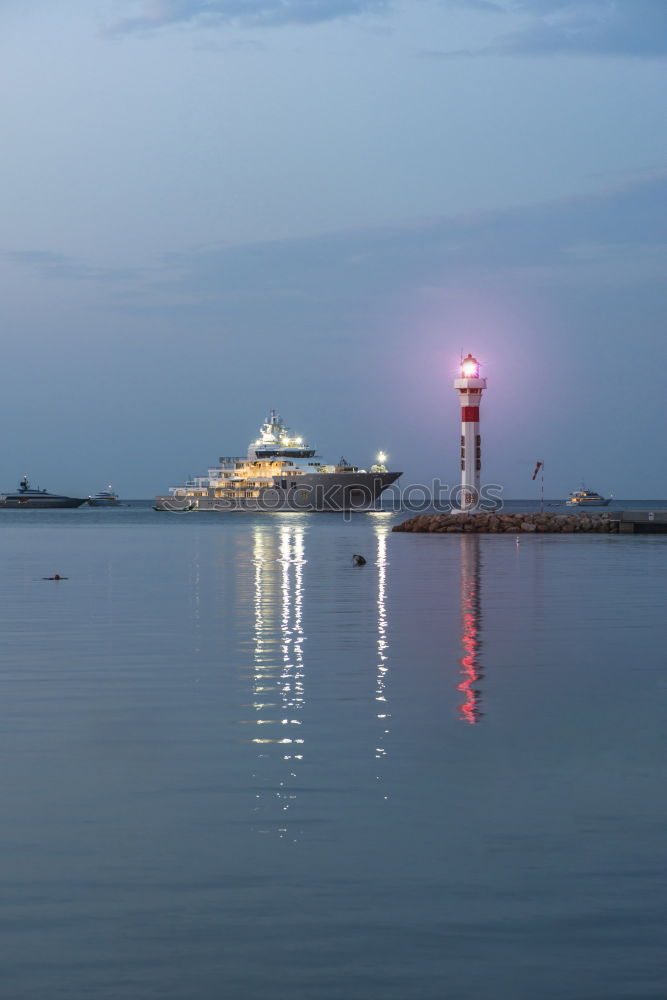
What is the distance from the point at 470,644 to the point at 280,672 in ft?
15.5

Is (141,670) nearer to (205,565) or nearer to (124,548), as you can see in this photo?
(205,565)

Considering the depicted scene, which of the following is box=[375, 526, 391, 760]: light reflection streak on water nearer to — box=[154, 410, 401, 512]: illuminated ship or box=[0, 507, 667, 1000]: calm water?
box=[0, 507, 667, 1000]: calm water

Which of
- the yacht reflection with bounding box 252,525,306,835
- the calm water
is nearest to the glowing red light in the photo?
the yacht reflection with bounding box 252,525,306,835

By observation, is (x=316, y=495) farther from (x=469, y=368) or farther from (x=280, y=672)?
(x=280, y=672)

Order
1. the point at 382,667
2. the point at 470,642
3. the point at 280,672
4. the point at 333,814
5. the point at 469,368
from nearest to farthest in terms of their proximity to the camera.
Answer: the point at 333,814, the point at 280,672, the point at 382,667, the point at 470,642, the point at 469,368

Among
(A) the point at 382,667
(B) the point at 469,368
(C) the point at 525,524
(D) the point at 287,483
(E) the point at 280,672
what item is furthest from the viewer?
(D) the point at 287,483

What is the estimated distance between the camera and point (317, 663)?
18281mm

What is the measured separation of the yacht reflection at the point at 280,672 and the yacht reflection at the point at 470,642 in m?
2.00

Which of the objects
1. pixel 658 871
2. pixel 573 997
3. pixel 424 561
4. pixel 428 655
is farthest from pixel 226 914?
pixel 424 561

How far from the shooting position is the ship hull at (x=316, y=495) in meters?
156

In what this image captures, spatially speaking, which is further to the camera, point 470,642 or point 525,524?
point 525,524

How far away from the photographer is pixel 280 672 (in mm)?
17391

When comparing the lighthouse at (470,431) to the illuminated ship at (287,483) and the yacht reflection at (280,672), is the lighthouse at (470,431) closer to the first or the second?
the yacht reflection at (280,672)

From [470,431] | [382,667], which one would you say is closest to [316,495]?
[470,431]
